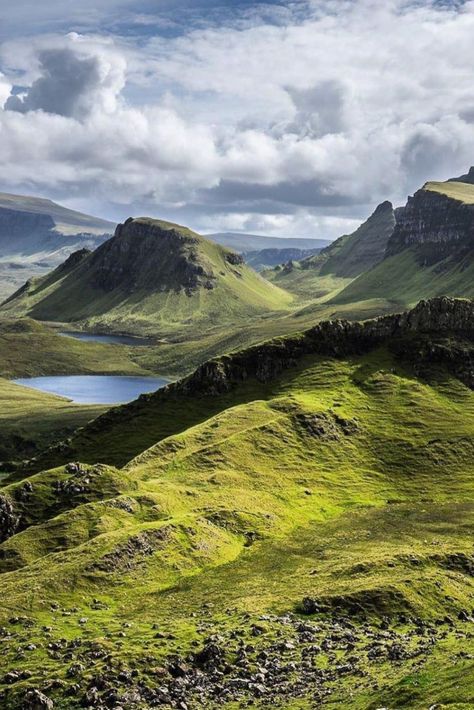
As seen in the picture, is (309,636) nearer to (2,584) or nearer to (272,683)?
(272,683)

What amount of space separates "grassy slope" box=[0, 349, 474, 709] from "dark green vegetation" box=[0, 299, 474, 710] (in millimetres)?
363

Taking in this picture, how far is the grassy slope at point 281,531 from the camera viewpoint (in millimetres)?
63281

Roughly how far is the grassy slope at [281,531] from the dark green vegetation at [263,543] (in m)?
0.36

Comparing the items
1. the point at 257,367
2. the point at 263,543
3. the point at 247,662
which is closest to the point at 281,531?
the point at 263,543

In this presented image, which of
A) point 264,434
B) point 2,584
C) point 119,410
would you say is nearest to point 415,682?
point 2,584

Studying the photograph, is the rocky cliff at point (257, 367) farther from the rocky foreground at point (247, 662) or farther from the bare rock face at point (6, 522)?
the rocky foreground at point (247, 662)

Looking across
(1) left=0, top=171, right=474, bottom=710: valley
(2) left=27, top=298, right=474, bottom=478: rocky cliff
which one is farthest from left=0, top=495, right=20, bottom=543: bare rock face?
(2) left=27, top=298, right=474, bottom=478: rocky cliff

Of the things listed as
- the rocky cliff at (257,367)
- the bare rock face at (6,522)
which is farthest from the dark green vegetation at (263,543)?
the rocky cliff at (257,367)

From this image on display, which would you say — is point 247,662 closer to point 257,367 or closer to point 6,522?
point 6,522

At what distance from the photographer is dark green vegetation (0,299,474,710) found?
182 ft

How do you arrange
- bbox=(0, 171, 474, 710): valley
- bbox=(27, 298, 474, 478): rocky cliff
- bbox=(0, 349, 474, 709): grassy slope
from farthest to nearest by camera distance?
1. bbox=(27, 298, 474, 478): rocky cliff
2. bbox=(0, 349, 474, 709): grassy slope
3. bbox=(0, 171, 474, 710): valley

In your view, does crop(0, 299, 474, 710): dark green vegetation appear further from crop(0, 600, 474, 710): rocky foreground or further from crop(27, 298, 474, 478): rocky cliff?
crop(27, 298, 474, 478): rocky cliff

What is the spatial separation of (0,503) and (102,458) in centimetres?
5544

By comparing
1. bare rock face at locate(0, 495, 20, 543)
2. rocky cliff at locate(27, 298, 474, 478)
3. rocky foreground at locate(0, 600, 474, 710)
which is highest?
rocky cliff at locate(27, 298, 474, 478)
